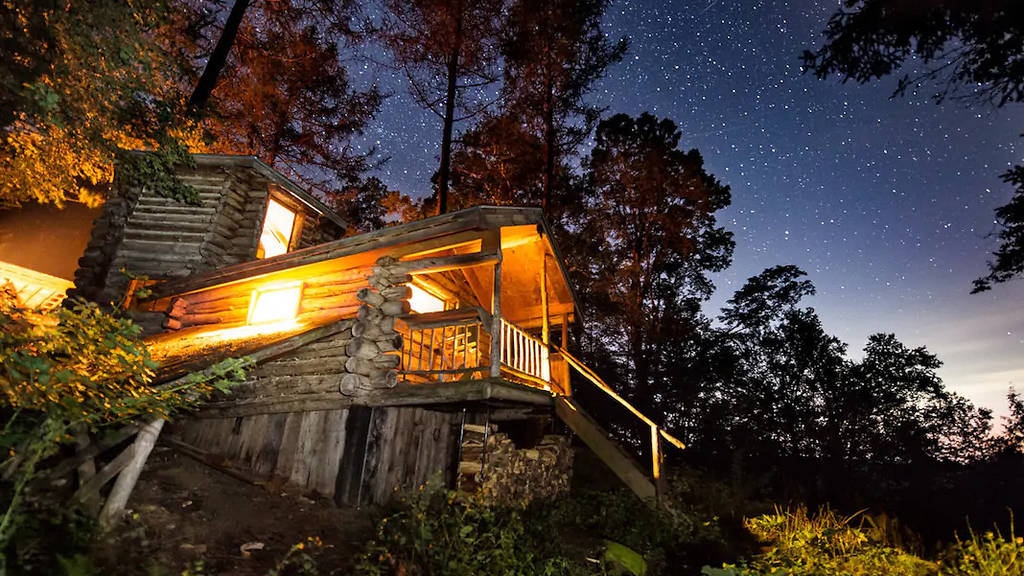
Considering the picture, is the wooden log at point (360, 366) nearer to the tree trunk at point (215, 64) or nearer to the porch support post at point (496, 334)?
the porch support post at point (496, 334)

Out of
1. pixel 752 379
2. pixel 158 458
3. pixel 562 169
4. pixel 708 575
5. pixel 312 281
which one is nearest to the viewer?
pixel 708 575

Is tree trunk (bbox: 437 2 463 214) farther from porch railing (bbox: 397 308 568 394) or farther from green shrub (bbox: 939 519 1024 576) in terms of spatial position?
green shrub (bbox: 939 519 1024 576)

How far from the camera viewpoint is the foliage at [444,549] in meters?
4.39

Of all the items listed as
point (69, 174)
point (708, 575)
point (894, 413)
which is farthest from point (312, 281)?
point (894, 413)

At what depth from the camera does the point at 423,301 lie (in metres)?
10.9

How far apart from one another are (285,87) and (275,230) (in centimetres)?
899

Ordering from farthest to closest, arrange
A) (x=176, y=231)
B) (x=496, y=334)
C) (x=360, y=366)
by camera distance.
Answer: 1. (x=176, y=231)
2. (x=360, y=366)
3. (x=496, y=334)

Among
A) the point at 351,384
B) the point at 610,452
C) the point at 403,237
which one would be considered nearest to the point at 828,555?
the point at 610,452

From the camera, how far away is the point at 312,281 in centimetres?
1005

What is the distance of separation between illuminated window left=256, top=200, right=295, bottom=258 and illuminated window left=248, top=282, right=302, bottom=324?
382 centimetres

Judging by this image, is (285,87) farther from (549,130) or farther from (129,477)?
(129,477)

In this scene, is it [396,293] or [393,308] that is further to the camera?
[396,293]

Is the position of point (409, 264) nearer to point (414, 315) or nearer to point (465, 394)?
point (414, 315)

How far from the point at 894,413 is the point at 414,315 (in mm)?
24976
